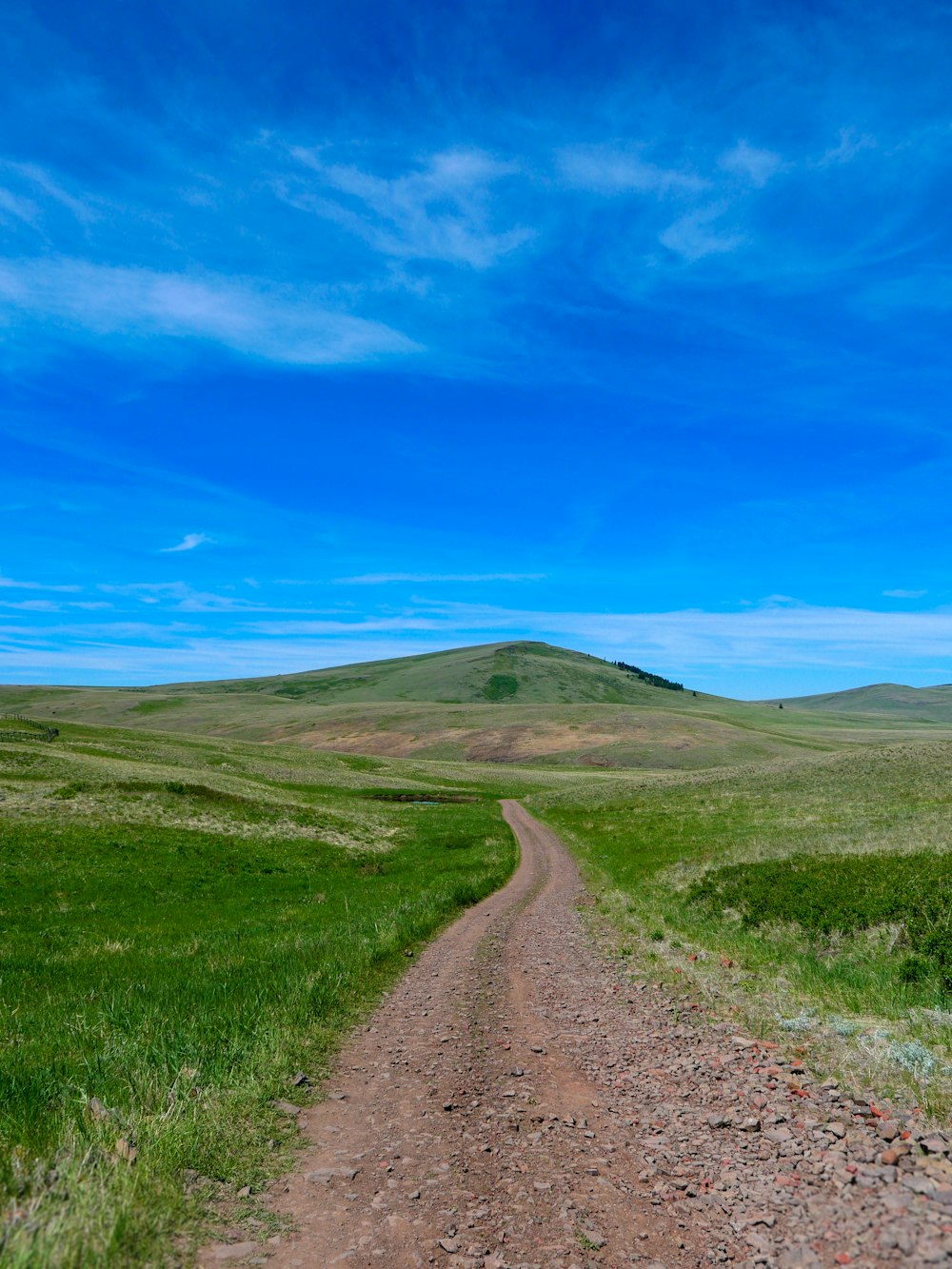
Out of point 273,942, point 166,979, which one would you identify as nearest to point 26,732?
point 273,942

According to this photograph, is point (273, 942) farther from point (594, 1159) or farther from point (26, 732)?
point (26, 732)

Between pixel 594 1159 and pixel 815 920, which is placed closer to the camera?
pixel 594 1159

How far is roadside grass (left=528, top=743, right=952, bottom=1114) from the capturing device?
1082 cm

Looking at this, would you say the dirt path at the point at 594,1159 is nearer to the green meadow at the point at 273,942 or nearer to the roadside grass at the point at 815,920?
the green meadow at the point at 273,942

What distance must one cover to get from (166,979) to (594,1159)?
10995 mm

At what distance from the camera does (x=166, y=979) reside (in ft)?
48.9

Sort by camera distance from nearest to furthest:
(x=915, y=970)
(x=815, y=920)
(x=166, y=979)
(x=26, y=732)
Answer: (x=915, y=970) < (x=166, y=979) < (x=815, y=920) < (x=26, y=732)

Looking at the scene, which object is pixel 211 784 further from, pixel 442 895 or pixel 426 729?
pixel 426 729

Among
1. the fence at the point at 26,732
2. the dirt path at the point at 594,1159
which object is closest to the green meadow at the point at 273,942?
the dirt path at the point at 594,1159

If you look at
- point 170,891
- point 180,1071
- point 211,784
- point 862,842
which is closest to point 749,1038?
point 180,1071

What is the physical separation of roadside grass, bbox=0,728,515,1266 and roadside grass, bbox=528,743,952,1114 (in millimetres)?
7154

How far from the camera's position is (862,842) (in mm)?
29453

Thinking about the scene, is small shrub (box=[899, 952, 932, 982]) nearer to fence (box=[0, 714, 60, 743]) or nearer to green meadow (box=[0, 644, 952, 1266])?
green meadow (box=[0, 644, 952, 1266])

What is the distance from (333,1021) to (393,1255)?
6.54 m
